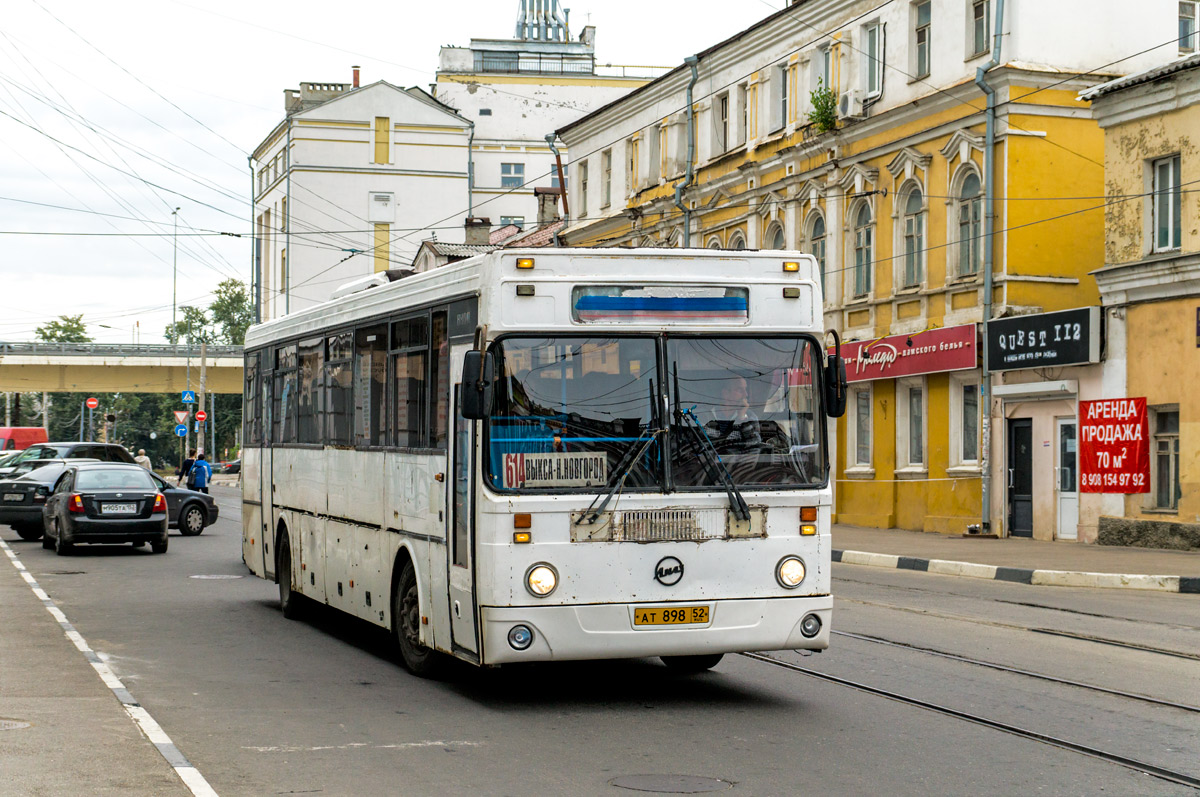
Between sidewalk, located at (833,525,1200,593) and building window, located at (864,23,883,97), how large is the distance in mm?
10078

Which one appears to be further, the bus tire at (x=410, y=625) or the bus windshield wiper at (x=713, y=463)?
the bus tire at (x=410, y=625)

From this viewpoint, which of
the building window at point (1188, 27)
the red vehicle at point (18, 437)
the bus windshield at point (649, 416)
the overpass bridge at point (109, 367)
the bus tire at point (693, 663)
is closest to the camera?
the bus windshield at point (649, 416)

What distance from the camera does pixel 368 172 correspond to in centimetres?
8100

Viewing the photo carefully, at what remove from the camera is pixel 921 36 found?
32312mm

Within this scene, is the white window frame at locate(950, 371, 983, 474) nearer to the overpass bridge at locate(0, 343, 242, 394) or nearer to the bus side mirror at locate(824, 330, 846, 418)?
the bus side mirror at locate(824, 330, 846, 418)

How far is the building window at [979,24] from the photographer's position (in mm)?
30109

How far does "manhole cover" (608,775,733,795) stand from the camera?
7199 mm

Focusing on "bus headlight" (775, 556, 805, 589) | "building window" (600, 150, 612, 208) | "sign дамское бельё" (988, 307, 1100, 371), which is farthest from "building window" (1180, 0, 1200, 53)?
"bus headlight" (775, 556, 805, 589)

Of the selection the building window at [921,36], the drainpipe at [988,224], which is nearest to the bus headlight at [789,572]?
the drainpipe at [988,224]

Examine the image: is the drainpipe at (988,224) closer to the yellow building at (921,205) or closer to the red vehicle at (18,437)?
the yellow building at (921,205)

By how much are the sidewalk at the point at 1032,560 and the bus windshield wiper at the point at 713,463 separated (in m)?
11.6

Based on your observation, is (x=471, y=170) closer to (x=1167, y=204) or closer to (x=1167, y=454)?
(x=1167, y=204)

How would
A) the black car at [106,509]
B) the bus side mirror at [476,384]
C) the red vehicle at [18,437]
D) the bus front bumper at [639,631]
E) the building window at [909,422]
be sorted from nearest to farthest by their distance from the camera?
the bus side mirror at [476,384], the bus front bumper at [639,631], the black car at [106,509], the building window at [909,422], the red vehicle at [18,437]

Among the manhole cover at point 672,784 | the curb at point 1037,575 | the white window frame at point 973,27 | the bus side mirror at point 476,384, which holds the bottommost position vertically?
the curb at point 1037,575
